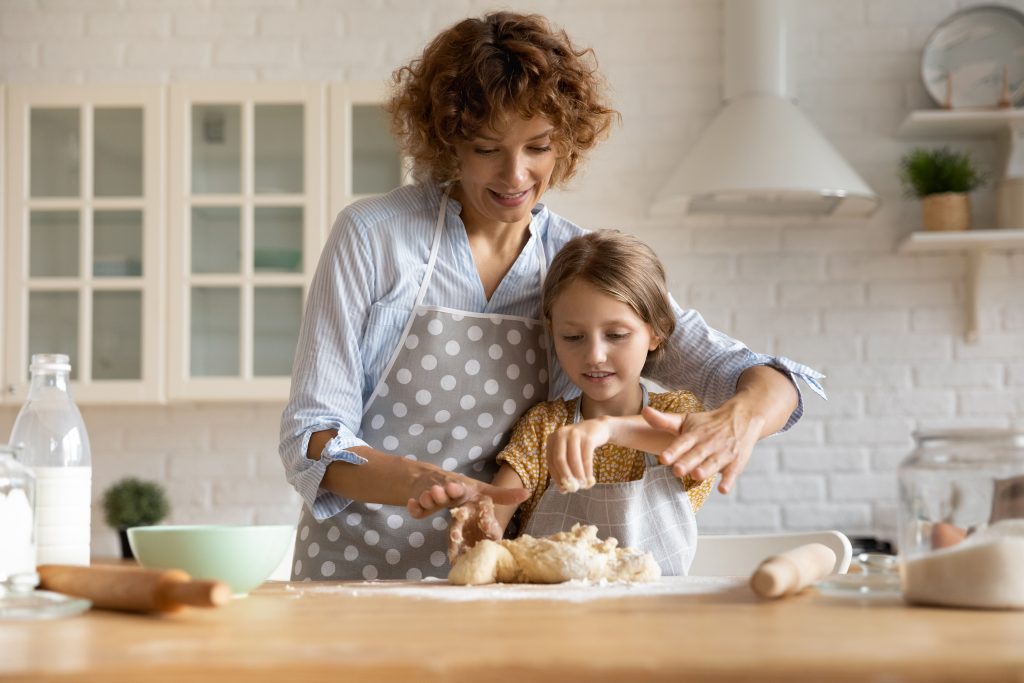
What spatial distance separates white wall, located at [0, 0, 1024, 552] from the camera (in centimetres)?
345

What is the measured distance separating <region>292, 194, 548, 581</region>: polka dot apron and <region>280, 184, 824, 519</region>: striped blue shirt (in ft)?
0.09

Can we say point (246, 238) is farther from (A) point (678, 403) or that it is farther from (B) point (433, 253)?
(A) point (678, 403)

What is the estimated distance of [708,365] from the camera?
1.71m

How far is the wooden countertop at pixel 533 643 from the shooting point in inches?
27.2

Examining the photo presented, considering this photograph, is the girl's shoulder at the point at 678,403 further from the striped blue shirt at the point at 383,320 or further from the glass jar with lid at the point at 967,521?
the glass jar with lid at the point at 967,521

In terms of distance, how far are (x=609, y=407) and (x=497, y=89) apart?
515 millimetres

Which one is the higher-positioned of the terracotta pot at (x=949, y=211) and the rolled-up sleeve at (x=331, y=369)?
the terracotta pot at (x=949, y=211)

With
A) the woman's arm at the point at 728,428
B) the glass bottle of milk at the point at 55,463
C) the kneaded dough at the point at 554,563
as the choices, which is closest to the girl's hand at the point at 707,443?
the woman's arm at the point at 728,428

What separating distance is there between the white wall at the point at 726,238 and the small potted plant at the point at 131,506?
8.5 inches

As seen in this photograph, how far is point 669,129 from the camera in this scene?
3564 millimetres

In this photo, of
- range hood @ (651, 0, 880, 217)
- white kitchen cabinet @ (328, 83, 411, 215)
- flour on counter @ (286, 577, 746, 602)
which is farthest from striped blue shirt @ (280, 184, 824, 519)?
white kitchen cabinet @ (328, 83, 411, 215)

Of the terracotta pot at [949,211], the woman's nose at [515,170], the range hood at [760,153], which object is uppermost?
the range hood at [760,153]

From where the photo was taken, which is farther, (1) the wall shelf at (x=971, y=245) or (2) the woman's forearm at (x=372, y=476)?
(1) the wall shelf at (x=971, y=245)

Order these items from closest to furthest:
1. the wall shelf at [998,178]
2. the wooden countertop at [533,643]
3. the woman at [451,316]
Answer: the wooden countertop at [533,643]
the woman at [451,316]
the wall shelf at [998,178]
